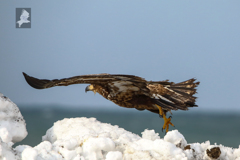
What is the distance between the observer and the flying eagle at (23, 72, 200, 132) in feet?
16.0

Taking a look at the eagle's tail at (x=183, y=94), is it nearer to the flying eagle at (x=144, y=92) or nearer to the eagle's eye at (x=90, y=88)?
the flying eagle at (x=144, y=92)

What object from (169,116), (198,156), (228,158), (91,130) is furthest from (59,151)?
(169,116)

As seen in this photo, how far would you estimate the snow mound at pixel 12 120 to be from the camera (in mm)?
3611

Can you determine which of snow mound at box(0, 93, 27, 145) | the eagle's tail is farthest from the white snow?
the eagle's tail

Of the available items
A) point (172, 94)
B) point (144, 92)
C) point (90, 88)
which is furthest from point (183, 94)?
point (90, 88)

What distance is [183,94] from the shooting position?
5.06 metres

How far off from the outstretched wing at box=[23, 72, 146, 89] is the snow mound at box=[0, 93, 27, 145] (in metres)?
0.98

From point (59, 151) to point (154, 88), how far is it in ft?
7.69

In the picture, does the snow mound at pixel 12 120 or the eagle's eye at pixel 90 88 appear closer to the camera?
the snow mound at pixel 12 120

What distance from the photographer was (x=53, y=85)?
4.81 metres

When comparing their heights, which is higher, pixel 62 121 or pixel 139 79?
pixel 139 79

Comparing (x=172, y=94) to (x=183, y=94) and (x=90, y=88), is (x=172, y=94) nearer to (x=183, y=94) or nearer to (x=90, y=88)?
(x=183, y=94)

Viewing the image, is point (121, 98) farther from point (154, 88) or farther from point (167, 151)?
point (167, 151)

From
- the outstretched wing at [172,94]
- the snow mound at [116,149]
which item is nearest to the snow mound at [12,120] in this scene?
the snow mound at [116,149]
